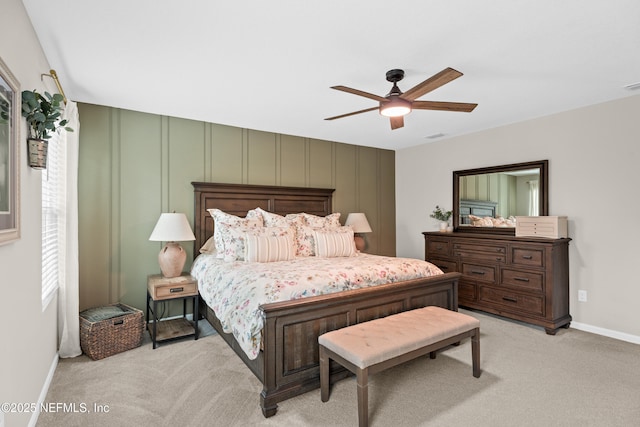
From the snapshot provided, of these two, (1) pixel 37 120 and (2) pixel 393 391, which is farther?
(2) pixel 393 391

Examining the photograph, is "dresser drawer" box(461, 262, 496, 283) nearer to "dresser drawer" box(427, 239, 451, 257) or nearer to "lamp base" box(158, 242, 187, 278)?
"dresser drawer" box(427, 239, 451, 257)

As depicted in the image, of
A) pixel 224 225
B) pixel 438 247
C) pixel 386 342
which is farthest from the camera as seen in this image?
pixel 438 247

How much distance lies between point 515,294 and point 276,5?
3.78 meters

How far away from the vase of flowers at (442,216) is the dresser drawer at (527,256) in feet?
3.72

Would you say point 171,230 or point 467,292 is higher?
point 171,230

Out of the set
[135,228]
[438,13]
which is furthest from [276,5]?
[135,228]

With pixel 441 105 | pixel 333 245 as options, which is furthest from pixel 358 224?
pixel 441 105

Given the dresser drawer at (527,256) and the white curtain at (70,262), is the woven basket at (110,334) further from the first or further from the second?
the dresser drawer at (527,256)

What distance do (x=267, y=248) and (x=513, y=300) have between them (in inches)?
113

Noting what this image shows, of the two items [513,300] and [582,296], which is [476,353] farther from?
[582,296]

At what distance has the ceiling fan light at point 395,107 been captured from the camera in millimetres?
2539

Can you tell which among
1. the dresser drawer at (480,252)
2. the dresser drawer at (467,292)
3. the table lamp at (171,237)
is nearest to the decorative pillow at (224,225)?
the table lamp at (171,237)

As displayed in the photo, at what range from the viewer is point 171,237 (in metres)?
3.31

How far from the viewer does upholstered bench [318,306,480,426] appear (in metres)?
1.92
